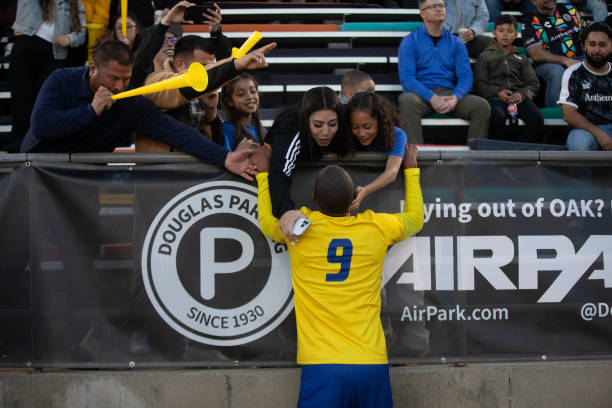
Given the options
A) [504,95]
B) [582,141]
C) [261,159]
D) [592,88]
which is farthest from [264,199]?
[504,95]

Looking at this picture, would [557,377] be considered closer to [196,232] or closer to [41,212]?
[196,232]

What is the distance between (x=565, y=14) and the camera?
7.83m

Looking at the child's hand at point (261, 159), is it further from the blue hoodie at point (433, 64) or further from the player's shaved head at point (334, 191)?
the blue hoodie at point (433, 64)

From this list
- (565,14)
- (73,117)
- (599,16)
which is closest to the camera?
(73,117)

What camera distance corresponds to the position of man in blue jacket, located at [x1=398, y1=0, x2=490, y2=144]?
6516 millimetres

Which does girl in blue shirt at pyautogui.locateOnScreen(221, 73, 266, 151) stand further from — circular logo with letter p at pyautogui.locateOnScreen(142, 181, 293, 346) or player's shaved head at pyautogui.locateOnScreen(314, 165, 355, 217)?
player's shaved head at pyautogui.locateOnScreen(314, 165, 355, 217)

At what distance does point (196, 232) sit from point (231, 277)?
1.07 feet

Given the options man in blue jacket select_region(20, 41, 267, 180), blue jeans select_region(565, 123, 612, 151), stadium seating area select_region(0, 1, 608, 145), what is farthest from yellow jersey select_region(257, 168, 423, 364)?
stadium seating area select_region(0, 1, 608, 145)

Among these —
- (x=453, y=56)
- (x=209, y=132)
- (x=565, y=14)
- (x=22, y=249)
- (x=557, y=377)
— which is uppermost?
(x=565, y=14)

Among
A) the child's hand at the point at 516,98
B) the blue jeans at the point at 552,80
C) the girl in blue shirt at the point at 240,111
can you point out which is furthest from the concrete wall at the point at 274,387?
the blue jeans at the point at 552,80

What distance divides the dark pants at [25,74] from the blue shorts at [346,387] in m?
4.20

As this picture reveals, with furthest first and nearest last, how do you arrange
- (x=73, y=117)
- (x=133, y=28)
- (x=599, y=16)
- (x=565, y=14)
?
(x=599, y=16), (x=565, y=14), (x=133, y=28), (x=73, y=117)

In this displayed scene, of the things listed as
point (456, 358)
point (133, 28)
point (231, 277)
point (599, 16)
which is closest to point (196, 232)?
point (231, 277)

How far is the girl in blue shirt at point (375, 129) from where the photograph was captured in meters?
3.67
